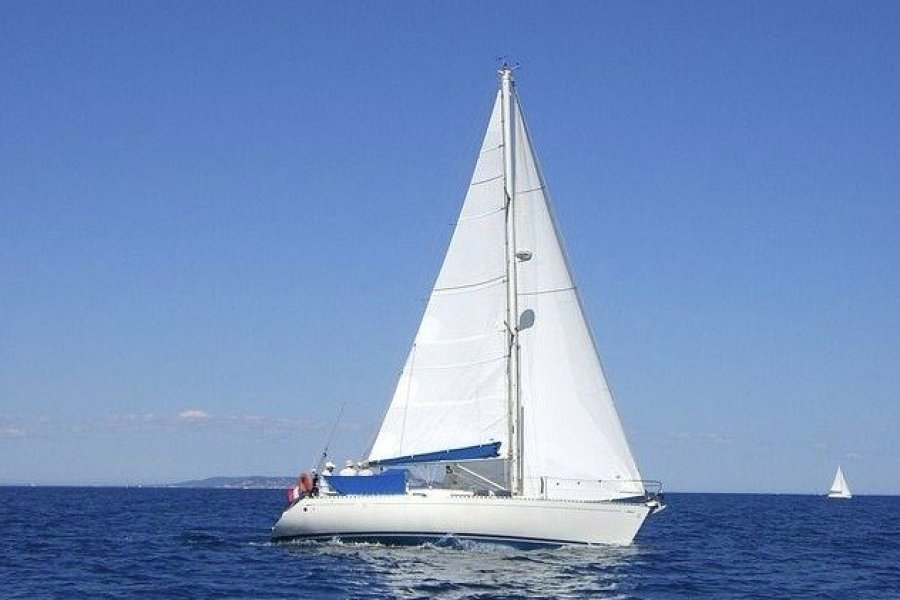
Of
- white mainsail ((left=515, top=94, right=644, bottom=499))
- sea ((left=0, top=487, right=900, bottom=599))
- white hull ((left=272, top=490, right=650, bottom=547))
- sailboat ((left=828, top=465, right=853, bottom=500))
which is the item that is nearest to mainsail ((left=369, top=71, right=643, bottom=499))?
white mainsail ((left=515, top=94, right=644, bottom=499))

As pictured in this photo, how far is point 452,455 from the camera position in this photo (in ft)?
111

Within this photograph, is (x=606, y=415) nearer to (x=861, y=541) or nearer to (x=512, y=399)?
(x=512, y=399)

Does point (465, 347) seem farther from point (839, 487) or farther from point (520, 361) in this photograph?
point (839, 487)

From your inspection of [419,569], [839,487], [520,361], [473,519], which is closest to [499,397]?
[520,361]

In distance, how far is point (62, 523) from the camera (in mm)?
51719

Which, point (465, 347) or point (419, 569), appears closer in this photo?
point (419, 569)

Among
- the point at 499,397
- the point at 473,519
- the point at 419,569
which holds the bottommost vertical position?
the point at 419,569

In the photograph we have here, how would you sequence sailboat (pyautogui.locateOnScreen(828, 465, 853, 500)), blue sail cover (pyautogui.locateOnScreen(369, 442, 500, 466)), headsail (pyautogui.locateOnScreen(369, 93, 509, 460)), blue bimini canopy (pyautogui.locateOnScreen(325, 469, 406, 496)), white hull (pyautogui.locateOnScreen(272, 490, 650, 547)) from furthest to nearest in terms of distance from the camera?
sailboat (pyautogui.locateOnScreen(828, 465, 853, 500))
headsail (pyautogui.locateOnScreen(369, 93, 509, 460))
blue sail cover (pyautogui.locateOnScreen(369, 442, 500, 466))
blue bimini canopy (pyautogui.locateOnScreen(325, 469, 406, 496))
white hull (pyautogui.locateOnScreen(272, 490, 650, 547))

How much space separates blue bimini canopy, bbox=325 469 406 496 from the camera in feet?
107

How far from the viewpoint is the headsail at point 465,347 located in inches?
1342

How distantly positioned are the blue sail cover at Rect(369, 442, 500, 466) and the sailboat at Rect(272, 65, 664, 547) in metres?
0.04

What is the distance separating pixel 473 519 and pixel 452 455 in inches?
120

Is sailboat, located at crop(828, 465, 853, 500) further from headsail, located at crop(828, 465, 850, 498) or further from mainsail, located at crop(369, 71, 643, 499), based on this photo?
mainsail, located at crop(369, 71, 643, 499)

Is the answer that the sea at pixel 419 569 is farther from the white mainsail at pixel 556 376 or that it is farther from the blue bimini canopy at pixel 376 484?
the white mainsail at pixel 556 376
